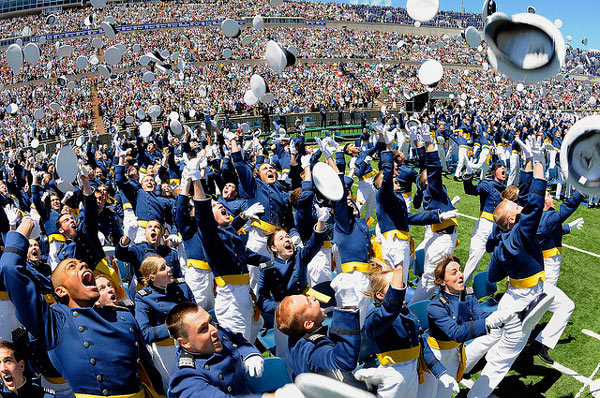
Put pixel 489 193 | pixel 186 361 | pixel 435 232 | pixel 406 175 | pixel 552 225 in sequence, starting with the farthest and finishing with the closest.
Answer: pixel 406 175 → pixel 489 193 → pixel 435 232 → pixel 552 225 → pixel 186 361

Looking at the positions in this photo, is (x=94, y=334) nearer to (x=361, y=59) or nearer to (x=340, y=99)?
(x=340, y=99)

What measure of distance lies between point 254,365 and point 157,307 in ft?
4.57

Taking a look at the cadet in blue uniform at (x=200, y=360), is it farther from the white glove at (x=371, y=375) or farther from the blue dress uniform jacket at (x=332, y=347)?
the white glove at (x=371, y=375)

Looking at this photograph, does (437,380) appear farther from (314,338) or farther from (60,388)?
(60,388)

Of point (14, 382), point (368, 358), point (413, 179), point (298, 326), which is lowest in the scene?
point (368, 358)

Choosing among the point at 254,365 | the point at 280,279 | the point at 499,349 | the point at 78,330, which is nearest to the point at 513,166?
the point at 499,349

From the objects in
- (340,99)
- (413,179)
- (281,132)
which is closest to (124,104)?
(340,99)

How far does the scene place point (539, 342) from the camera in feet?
16.9

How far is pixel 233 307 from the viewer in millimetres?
4406

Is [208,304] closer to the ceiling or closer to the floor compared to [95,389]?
closer to the floor

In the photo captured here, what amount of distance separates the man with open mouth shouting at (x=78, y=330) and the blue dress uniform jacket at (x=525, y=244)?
347cm

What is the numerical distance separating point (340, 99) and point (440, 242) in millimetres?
30436

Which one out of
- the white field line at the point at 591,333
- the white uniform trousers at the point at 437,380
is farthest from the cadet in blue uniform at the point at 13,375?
the white field line at the point at 591,333

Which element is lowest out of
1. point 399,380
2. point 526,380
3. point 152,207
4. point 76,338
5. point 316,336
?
point 526,380
